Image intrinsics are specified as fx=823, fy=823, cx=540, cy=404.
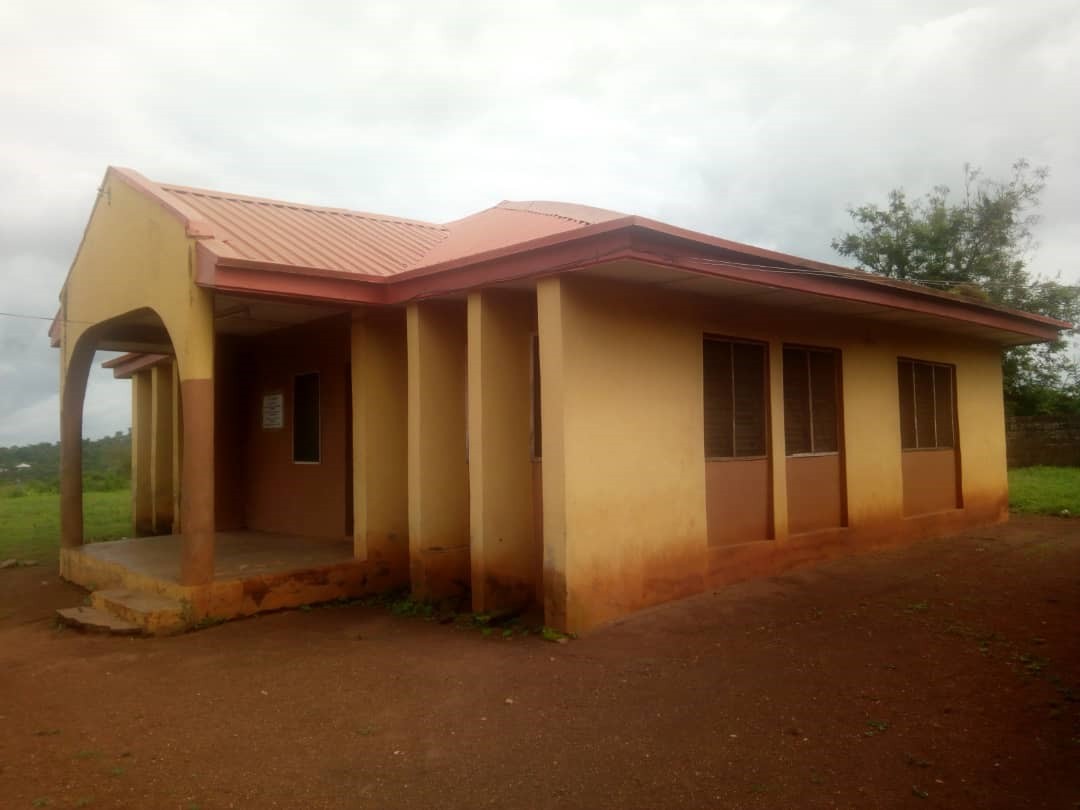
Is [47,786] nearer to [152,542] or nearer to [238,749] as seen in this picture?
[238,749]

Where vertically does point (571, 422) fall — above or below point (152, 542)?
above

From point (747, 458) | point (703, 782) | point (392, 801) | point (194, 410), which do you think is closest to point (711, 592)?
point (747, 458)

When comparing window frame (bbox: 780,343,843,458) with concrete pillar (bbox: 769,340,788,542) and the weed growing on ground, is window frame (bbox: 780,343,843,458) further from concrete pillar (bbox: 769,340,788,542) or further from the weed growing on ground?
the weed growing on ground

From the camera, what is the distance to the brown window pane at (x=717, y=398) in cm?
812

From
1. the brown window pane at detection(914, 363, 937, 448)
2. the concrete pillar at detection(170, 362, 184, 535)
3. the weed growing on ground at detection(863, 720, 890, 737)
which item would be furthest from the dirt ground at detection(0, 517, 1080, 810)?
the concrete pillar at detection(170, 362, 184, 535)

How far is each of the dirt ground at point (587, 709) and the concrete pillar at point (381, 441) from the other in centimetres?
89

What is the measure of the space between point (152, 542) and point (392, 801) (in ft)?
26.3

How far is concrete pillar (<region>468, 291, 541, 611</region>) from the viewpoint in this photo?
7.38m

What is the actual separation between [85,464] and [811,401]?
28.8m

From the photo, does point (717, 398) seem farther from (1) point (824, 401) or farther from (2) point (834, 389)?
(2) point (834, 389)

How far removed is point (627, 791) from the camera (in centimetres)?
402

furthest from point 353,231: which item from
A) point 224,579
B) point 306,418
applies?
point 224,579

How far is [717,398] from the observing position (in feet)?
27.0

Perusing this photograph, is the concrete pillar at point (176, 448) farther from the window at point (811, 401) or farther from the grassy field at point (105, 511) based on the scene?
the window at point (811, 401)
